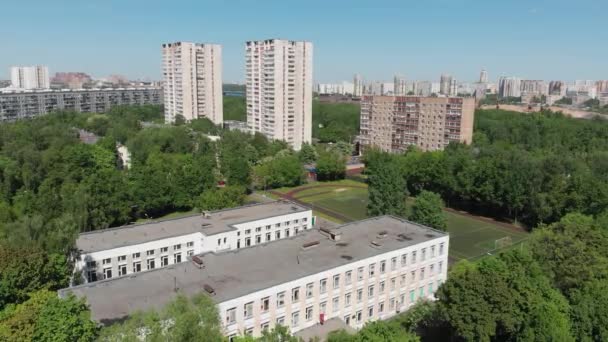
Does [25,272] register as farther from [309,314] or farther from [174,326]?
[309,314]

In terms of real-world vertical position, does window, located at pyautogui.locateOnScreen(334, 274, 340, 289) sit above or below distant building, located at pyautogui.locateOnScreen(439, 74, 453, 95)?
below

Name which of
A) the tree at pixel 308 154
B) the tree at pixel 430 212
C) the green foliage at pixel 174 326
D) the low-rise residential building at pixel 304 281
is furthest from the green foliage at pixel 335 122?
the green foliage at pixel 174 326

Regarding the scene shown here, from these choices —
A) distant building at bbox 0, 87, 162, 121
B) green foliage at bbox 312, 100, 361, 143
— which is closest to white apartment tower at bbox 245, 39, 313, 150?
green foliage at bbox 312, 100, 361, 143

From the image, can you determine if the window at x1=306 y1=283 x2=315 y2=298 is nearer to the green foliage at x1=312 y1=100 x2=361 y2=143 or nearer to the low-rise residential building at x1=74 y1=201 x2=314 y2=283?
the low-rise residential building at x1=74 y1=201 x2=314 y2=283

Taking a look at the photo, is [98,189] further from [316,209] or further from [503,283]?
[503,283]

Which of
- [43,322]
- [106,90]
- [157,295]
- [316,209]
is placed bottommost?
[316,209]

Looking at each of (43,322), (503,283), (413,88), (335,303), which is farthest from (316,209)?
(413,88)

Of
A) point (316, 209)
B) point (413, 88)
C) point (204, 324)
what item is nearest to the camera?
point (204, 324)

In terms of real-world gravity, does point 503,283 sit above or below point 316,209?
above
